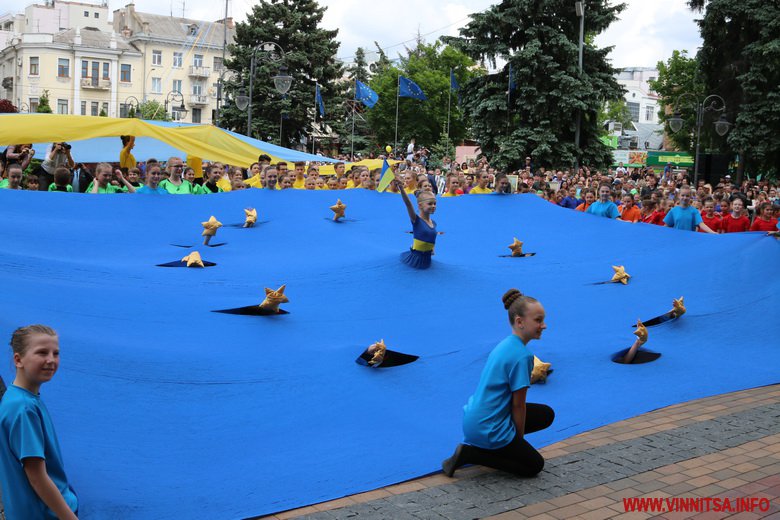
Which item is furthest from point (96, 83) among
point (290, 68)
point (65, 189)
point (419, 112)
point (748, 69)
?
point (65, 189)

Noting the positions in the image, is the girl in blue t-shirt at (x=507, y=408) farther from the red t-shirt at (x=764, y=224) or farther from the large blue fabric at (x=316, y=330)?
the red t-shirt at (x=764, y=224)

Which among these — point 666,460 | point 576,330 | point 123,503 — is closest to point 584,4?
point 576,330

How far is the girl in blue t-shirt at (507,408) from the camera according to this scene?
488cm

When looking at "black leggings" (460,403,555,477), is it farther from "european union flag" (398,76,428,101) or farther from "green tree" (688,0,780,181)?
"european union flag" (398,76,428,101)

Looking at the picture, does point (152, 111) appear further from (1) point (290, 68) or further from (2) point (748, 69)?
(2) point (748, 69)

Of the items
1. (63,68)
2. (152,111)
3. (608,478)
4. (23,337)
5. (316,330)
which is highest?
(63,68)

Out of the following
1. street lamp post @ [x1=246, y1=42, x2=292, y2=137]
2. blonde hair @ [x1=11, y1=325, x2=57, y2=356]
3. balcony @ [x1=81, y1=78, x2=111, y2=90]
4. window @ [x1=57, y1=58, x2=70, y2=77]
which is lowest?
blonde hair @ [x1=11, y1=325, x2=57, y2=356]

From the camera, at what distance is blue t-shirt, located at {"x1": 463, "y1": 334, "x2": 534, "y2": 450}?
487 centimetres

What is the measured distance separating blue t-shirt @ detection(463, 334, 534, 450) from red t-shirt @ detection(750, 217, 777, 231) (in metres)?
6.12

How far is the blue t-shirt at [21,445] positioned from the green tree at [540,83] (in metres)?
25.6

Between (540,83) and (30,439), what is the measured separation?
1059 inches

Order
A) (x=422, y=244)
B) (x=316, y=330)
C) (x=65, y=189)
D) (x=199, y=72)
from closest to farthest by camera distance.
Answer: (x=316, y=330)
(x=422, y=244)
(x=65, y=189)
(x=199, y=72)

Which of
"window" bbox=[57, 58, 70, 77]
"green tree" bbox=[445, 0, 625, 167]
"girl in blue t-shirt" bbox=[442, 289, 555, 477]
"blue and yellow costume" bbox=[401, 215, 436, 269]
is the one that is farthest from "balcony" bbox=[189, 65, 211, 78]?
"girl in blue t-shirt" bbox=[442, 289, 555, 477]

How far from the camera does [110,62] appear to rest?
75.5 metres
